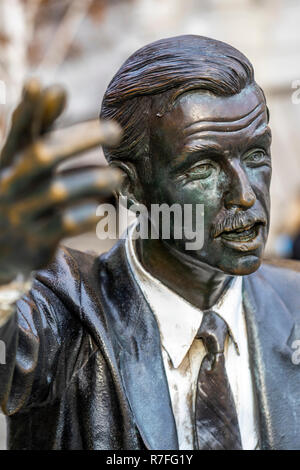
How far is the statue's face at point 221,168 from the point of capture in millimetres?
2142

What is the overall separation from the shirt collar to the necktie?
5 cm

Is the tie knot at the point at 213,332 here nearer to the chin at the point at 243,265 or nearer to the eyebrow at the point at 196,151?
the chin at the point at 243,265

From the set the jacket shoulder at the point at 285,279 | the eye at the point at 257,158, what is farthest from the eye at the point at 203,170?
the jacket shoulder at the point at 285,279

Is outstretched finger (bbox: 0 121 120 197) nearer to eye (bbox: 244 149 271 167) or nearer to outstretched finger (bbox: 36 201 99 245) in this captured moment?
outstretched finger (bbox: 36 201 99 245)

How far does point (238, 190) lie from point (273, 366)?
1.93 feet

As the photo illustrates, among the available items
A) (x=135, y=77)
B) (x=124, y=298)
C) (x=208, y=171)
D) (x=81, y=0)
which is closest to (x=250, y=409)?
(x=124, y=298)

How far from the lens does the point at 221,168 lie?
2168 mm

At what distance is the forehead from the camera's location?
2.14 m

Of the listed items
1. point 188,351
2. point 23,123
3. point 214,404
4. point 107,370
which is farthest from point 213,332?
point 23,123

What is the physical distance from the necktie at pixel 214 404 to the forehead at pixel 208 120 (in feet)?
1.83

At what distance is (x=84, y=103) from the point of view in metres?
13.6

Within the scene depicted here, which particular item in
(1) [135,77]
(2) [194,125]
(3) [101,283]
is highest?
(1) [135,77]

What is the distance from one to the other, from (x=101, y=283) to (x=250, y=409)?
578mm

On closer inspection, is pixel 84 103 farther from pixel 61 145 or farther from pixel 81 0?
pixel 61 145
